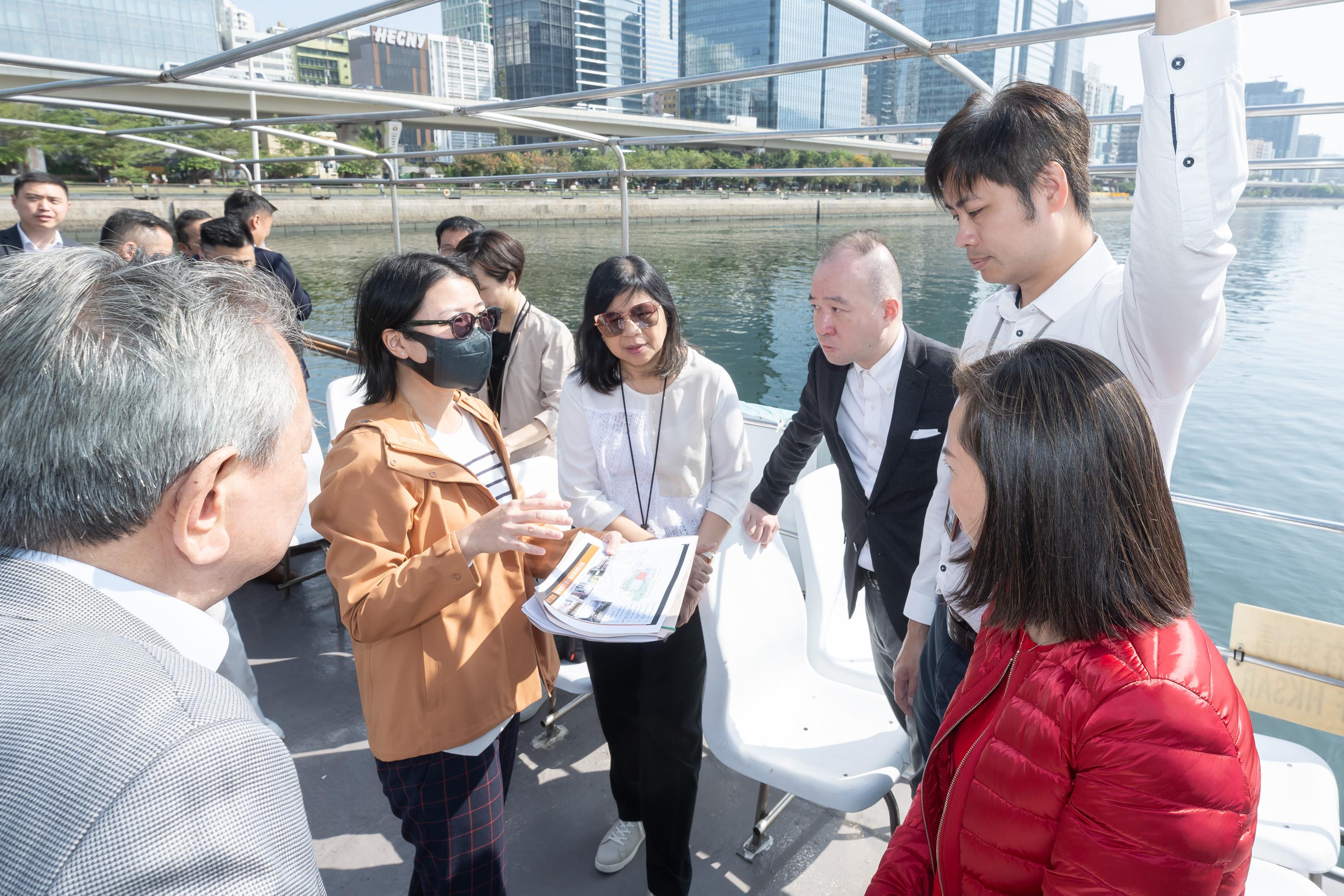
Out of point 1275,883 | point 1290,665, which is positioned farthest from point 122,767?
point 1290,665

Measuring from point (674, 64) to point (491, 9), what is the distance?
561 cm

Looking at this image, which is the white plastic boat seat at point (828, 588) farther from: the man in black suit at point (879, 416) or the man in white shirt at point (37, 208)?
the man in white shirt at point (37, 208)

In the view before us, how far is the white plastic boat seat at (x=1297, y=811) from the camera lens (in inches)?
56.6

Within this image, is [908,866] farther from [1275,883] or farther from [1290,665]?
[1290,665]

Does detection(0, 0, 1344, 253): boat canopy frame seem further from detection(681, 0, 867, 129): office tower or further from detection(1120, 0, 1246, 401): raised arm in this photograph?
detection(1120, 0, 1246, 401): raised arm

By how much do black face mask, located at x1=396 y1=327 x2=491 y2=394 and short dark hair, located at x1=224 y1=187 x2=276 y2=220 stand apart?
3.24 metres

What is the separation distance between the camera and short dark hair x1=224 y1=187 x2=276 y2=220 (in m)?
4.13

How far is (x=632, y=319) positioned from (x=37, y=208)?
4.07 m

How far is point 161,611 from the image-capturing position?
692 mm

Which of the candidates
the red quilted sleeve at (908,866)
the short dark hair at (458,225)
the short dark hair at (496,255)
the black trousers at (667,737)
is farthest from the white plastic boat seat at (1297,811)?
the short dark hair at (458,225)

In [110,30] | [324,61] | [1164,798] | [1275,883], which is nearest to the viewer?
[1164,798]

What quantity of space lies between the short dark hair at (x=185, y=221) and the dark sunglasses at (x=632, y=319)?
4233 mm

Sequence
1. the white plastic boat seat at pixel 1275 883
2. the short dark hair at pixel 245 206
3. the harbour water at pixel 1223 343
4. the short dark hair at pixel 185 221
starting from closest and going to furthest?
the white plastic boat seat at pixel 1275 883
the short dark hair at pixel 245 206
the short dark hair at pixel 185 221
the harbour water at pixel 1223 343

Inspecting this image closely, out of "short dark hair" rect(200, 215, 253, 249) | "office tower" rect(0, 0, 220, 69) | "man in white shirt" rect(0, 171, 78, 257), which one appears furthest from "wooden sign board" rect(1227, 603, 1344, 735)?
"office tower" rect(0, 0, 220, 69)
